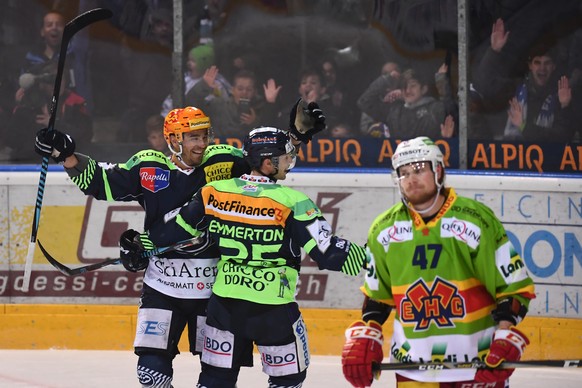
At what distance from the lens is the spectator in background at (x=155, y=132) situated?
8.72 metres

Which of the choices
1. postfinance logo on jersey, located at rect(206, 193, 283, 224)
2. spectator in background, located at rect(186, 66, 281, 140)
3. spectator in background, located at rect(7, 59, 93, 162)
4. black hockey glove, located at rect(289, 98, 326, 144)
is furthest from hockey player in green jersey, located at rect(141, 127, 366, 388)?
spectator in background, located at rect(7, 59, 93, 162)

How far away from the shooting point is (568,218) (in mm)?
7527

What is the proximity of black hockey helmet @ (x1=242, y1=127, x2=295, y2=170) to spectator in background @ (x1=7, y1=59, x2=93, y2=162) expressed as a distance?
3.43 metres

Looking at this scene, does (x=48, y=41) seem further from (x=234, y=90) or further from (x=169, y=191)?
(x=169, y=191)

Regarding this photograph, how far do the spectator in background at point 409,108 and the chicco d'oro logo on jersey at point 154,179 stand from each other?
2.66 meters

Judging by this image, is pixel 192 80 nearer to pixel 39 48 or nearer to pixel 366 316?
pixel 39 48

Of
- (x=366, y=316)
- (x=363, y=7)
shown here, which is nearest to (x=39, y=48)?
(x=363, y=7)

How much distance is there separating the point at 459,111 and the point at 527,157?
490mm

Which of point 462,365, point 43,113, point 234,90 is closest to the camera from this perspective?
point 462,365

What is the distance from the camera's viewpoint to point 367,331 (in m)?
4.30

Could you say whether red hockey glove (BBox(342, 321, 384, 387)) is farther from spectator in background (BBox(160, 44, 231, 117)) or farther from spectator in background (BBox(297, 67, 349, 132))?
Result: spectator in background (BBox(160, 44, 231, 117))

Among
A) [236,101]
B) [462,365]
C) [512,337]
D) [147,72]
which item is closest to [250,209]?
[462,365]

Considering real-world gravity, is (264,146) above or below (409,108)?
below

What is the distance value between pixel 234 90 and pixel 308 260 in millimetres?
1296
